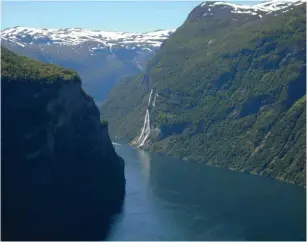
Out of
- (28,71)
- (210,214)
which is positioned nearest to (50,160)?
(28,71)

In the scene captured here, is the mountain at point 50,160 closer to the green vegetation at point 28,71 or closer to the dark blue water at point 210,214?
the green vegetation at point 28,71

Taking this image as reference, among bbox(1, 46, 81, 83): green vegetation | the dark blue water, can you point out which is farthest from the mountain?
the dark blue water

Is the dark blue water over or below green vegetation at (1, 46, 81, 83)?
below

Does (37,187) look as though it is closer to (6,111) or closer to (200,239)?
(6,111)

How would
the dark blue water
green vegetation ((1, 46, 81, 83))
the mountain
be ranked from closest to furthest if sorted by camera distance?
the mountain, the dark blue water, green vegetation ((1, 46, 81, 83))

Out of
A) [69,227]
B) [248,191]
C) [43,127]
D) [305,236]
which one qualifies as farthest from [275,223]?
[43,127]

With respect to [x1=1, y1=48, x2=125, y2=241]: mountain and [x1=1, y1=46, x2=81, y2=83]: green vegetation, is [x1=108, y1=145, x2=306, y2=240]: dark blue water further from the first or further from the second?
[x1=1, y1=46, x2=81, y2=83]: green vegetation

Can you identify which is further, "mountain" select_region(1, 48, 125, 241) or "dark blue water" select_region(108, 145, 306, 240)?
"dark blue water" select_region(108, 145, 306, 240)
